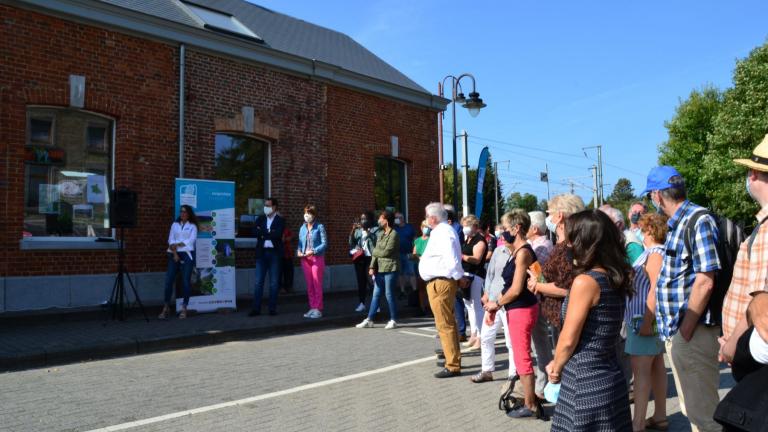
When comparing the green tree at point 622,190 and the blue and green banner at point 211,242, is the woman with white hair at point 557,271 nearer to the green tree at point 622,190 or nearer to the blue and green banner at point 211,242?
the blue and green banner at point 211,242

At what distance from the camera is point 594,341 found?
3111 millimetres

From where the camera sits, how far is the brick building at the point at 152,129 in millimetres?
10188

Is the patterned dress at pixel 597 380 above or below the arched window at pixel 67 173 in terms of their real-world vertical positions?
below

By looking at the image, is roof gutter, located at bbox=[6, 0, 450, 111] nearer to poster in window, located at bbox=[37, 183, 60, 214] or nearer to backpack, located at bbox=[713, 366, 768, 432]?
poster in window, located at bbox=[37, 183, 60, 214]

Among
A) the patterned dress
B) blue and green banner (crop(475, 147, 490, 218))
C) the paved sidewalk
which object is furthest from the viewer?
blue and green banner (crop(475, 147, 490, 218))

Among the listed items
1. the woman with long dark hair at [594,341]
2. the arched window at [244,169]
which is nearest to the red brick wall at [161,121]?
the arched window at [244,169]

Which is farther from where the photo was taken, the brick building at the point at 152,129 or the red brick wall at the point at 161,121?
the brick building at the point at 152,129

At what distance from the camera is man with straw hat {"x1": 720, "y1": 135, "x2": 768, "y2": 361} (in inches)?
88.8

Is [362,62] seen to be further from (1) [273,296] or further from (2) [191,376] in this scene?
(2) [191,376]

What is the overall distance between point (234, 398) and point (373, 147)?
11819 mm

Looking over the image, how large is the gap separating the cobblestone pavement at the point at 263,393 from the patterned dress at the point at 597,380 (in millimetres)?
1774

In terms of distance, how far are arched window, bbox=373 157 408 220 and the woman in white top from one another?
7.17m

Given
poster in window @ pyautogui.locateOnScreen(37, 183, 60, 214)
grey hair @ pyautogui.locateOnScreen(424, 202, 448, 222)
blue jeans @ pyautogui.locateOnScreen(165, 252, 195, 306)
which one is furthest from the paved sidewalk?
grey hair @ pyautogui.locateOnScreen(424, 202, 448, 222)

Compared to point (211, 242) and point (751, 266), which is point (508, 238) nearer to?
point (751, 266)
